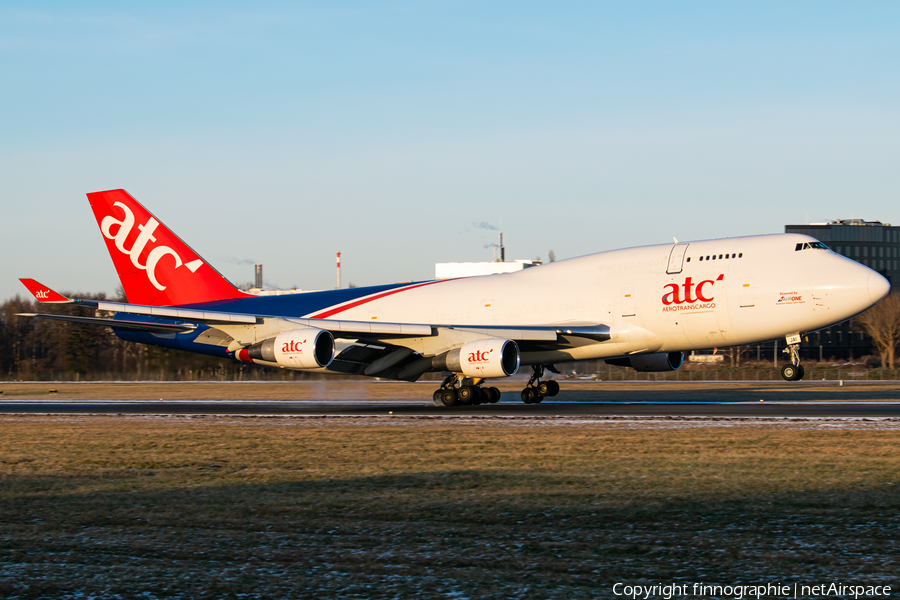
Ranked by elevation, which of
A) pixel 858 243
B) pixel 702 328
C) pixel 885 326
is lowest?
pixel 702 328

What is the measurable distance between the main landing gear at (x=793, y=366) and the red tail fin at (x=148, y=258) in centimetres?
2334

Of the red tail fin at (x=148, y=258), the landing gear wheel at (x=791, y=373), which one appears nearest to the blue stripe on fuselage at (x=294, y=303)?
the red tail fin at (x=148, y=258)

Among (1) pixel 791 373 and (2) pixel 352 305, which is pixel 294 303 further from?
(1) pixel 791 373

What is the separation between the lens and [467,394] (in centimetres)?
2953

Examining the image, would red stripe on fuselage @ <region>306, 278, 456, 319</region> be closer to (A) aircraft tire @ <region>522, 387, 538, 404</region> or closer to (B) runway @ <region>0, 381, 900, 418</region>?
(B) runway @ <region>0, 381, 900, 418</region>

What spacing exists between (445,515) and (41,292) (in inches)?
870

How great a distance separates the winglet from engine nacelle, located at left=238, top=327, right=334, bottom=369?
7.04 metres

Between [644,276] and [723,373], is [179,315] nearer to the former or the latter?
[644,276]

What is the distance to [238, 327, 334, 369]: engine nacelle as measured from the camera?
2806 centimetres

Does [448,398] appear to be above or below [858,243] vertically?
below

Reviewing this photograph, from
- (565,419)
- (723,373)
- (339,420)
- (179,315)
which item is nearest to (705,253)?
(565,419)

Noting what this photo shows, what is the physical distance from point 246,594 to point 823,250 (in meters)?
24.4

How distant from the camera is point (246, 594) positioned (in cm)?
621

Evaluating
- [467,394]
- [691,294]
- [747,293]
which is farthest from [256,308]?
[747,293]
